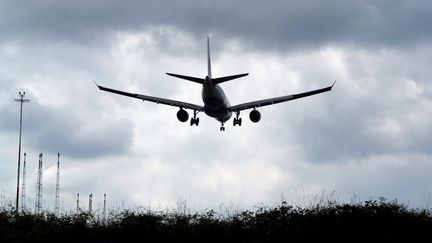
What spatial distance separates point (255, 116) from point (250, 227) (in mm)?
37274

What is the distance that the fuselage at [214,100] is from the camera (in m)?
62.8

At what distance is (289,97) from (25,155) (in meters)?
26.5

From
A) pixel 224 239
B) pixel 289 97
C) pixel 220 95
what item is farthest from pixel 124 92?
pixel 224 239

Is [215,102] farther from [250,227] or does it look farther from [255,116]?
[250,227]

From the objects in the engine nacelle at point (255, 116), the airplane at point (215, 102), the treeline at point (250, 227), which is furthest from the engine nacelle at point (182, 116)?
the treeline at point (250, 227)

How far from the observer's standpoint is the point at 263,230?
2972 centimetres

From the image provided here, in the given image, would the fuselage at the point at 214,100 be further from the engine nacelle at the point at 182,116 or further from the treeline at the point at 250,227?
the treeline at the point at 250,227

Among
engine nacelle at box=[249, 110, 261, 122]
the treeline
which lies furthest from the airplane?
the treeline

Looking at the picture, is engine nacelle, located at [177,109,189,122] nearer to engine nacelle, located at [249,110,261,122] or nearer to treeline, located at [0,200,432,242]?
engine nacelle, located at [249,110,261,122]

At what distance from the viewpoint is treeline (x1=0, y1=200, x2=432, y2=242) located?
29500 millimetres

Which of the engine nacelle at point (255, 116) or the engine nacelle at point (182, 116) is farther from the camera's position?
the engine nacelle at point (255, 116)

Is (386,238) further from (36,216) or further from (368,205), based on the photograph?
(36,216)

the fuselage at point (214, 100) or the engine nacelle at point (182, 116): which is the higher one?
the fuselage at point (214, 100)

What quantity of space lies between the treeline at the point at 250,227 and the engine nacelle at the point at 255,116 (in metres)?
35.3
